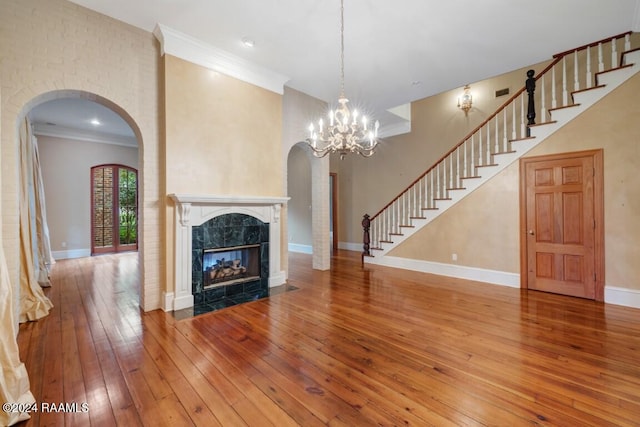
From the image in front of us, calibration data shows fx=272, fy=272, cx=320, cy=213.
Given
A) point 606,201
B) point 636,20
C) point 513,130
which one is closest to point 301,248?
point 513,130

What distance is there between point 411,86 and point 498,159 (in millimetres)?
2082

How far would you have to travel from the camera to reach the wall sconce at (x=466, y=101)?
641 cm

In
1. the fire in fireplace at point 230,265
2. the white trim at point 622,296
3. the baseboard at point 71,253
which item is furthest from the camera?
the baseboard at point 71,253

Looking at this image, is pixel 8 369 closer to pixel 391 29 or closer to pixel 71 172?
pixel 391 29

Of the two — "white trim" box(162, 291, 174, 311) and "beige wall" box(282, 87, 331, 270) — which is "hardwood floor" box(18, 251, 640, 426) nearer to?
"white trim" box(162, 291, 174, 311)

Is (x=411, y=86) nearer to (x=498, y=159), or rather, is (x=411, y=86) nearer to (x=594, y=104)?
(x=498, y=159)

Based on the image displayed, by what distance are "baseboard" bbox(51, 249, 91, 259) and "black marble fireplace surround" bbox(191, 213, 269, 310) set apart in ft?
20.3

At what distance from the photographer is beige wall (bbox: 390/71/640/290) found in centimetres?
373

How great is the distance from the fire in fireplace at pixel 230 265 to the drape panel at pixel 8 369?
2.08 metres

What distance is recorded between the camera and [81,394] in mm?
1999

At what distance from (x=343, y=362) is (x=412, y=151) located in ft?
20.6

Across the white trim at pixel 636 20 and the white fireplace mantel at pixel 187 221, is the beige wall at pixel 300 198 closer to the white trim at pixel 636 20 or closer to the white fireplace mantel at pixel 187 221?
the white fireplace mantel at pixel 187 221

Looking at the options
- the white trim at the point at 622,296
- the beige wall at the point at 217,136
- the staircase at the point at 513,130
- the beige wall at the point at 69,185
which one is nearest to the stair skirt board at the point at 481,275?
the white trim at the point at 622,296

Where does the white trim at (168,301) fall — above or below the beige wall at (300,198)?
below
